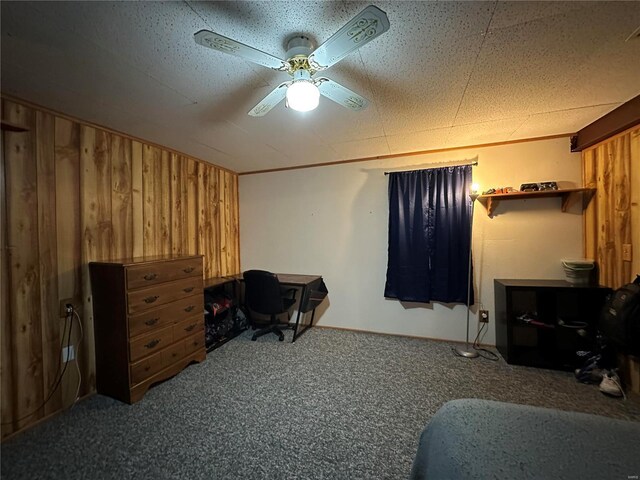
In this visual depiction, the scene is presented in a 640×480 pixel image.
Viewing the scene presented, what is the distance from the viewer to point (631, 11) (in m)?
1.15

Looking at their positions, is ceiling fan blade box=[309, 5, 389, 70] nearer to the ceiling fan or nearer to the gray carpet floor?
the ceiling fan

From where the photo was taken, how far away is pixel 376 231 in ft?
11.2

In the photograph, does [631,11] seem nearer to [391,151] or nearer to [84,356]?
[391,151]

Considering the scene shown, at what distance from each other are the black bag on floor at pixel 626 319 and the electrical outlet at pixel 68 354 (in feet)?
14.0

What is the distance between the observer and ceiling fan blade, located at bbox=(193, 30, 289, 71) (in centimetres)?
103

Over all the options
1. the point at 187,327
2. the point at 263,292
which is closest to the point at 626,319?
the point at 263,292

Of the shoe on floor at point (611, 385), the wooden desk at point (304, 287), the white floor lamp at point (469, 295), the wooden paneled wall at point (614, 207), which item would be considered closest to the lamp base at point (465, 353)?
the white floor lamp at point (469, 295)

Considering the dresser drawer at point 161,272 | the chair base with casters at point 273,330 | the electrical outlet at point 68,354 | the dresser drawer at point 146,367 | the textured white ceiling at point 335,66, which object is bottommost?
the chair base with casters at point 273,330

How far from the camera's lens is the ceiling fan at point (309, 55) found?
3.24ft

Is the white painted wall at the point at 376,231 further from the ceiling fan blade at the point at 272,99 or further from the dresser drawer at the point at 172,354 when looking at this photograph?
the ceiling fan blade at the point at 272,99

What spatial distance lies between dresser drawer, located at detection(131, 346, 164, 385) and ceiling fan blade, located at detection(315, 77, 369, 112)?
8.13 feet

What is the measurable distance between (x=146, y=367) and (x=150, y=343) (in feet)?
0.62

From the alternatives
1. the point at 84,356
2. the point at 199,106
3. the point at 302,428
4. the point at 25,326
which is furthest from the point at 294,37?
the point at 84,356

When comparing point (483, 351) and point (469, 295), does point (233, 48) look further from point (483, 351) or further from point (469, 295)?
point (483, 351)
